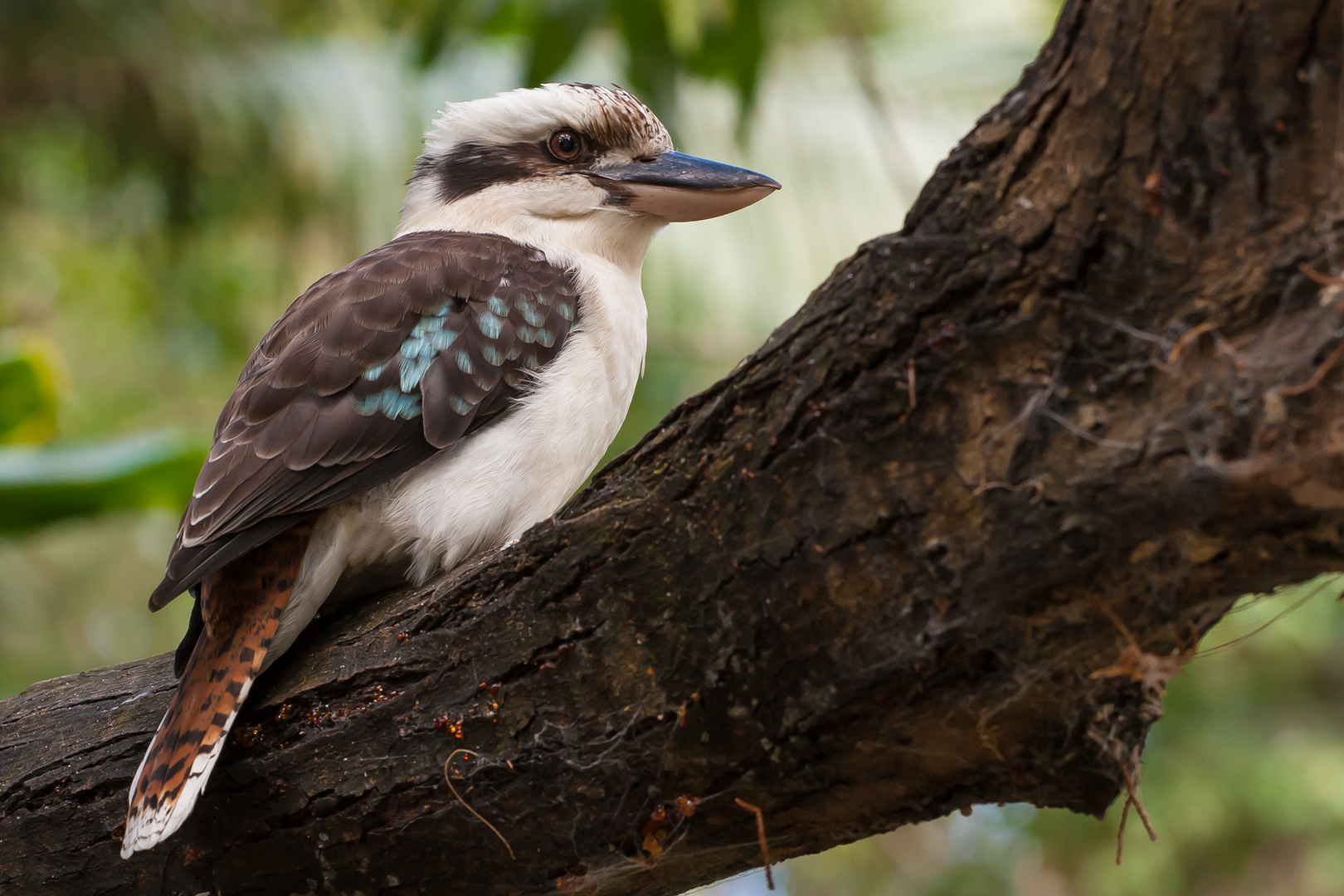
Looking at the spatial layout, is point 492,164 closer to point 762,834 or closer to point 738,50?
point 738,50

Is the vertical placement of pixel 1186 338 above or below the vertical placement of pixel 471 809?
above

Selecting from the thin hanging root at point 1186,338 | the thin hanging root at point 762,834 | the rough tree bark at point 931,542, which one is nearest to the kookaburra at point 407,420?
the rough tree bark at point 931,542

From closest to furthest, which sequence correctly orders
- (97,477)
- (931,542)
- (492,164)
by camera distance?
1. (931,542)
2. (492,164)
3. (97,477)

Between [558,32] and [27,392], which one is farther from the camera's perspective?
[27,392]

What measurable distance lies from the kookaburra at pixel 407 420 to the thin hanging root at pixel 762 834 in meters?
0.69

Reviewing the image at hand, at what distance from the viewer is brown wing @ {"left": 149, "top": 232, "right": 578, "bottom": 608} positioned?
1674mm

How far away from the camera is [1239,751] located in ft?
20.8

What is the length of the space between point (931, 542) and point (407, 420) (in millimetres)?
955

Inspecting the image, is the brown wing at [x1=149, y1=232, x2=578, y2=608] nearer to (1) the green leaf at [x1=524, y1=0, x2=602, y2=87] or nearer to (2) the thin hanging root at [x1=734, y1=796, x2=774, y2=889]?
(1) the green leaf at [x1=524, y1=0, x2=602, y2=87]

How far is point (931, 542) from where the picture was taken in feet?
3.58

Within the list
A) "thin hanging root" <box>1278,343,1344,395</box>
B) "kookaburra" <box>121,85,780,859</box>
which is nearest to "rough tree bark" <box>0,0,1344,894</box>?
"thin hanging root" <box>1278,343,1344,395</box>

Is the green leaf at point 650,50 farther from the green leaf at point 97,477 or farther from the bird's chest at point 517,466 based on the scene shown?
the green leaf at point 97,477

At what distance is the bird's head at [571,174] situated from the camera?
224cm

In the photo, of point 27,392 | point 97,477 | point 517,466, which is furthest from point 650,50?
point 27,392
